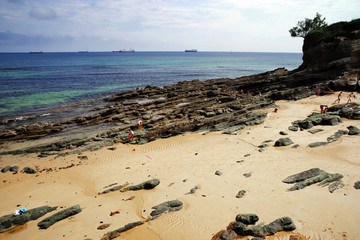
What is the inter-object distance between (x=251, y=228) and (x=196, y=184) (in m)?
4.59

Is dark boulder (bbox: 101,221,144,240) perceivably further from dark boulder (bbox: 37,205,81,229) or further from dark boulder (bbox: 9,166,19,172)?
dark boulder (bbox: 9,166,19,172)

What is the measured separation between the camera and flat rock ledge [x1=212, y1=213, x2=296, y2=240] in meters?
8.63

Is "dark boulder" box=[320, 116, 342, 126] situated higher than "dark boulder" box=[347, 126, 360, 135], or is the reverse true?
"dark boulder" box=[320, 116, 342, 126]

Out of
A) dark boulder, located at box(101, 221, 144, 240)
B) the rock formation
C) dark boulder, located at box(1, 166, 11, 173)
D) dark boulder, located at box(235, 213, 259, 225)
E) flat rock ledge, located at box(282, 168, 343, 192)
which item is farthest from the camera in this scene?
the rock formation

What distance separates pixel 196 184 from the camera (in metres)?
13.0

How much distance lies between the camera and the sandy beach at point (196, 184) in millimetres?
9547

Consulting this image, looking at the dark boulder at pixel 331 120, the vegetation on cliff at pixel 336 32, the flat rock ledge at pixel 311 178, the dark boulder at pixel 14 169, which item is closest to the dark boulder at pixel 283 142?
the flat rock ledge at pixel 311 178

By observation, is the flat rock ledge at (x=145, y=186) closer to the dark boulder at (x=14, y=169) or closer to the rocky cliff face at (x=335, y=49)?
the dark boulder at (x=14, y=169)

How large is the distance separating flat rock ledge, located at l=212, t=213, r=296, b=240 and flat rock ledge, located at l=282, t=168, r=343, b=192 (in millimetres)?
3186

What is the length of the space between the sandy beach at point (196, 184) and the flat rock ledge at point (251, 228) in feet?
1.01

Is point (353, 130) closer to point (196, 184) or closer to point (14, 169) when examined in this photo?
point (196, 184)

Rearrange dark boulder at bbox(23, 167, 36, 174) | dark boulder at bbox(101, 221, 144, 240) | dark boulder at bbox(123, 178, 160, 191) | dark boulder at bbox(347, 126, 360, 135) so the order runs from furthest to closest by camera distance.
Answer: dark boulder at bbox(347, 126, 360, 135) → dark boulder at bbox(23, 167, 36, 174) → dark boulder at bbox(123, 178, 160, 191) → dark boulder at bbox(101, 221, 144, 240)

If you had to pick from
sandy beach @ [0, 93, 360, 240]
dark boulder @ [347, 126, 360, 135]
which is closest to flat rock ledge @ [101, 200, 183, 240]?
sandy beach @ [0, 93, 360, 240]

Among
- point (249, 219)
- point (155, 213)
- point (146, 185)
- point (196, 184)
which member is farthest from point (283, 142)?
point (155, 213)
